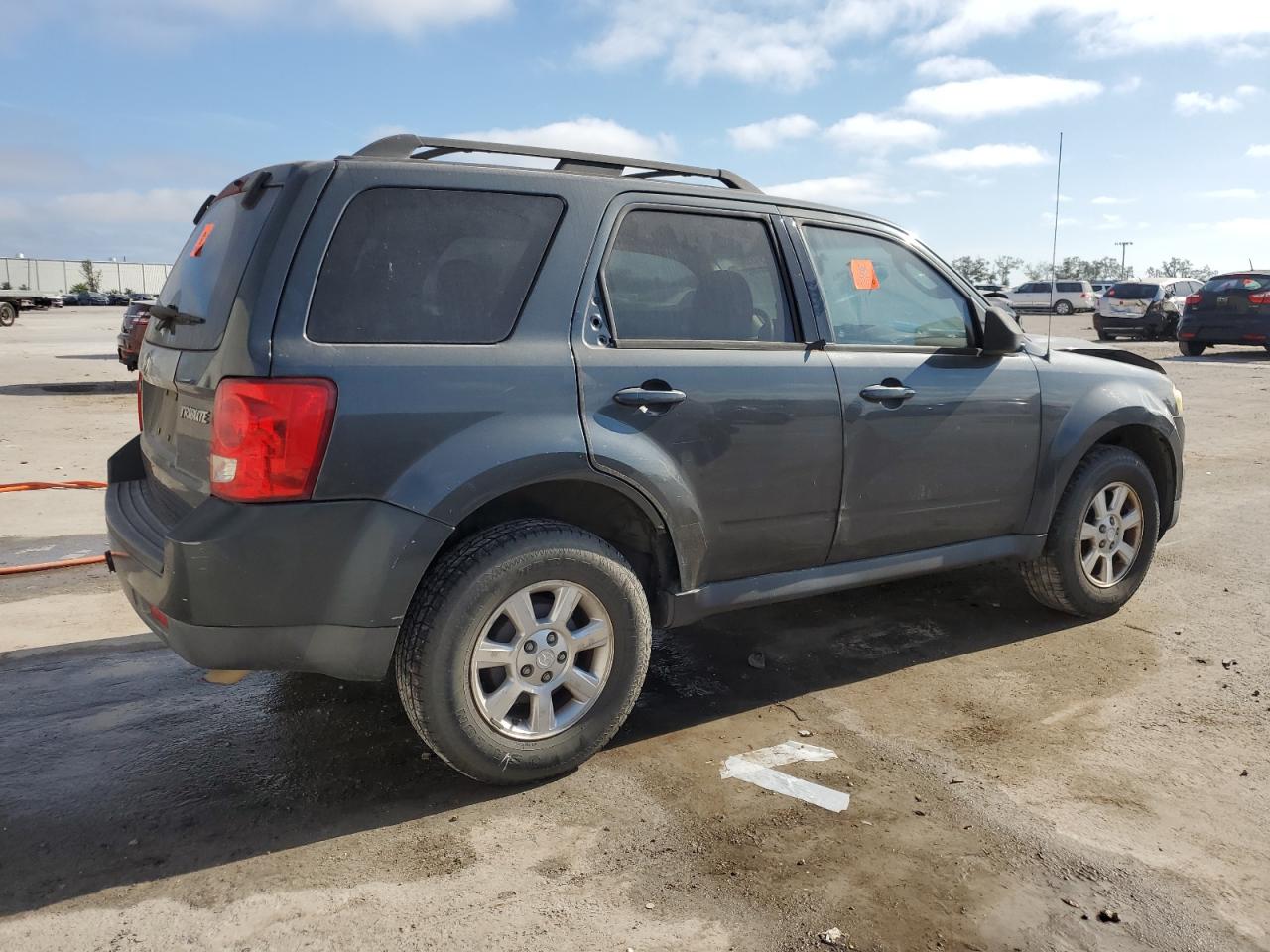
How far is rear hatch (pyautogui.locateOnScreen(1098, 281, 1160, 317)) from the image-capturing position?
2661 centimetres

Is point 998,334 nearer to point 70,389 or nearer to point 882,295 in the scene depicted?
point 882,295

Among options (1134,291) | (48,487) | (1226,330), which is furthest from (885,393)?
(1134,291)

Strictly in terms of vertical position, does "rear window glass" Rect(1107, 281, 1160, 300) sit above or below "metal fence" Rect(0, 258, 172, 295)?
below

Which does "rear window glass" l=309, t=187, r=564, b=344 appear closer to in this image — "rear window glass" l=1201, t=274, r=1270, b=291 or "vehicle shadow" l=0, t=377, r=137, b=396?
"vehicle shadow" l=0, t=377, r=137, b=396

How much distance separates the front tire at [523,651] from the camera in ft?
9.87

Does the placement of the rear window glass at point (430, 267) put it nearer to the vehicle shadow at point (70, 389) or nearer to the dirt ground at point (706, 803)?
the dirt ground at point (706, 803)

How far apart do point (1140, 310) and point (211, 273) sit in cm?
2771

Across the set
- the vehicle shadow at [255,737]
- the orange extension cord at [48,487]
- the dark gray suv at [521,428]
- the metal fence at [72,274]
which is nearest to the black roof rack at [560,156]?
the dark gray suv at [521,428]

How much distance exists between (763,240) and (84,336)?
31.9m

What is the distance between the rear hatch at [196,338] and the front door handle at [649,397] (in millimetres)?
1146

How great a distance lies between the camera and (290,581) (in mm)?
2846

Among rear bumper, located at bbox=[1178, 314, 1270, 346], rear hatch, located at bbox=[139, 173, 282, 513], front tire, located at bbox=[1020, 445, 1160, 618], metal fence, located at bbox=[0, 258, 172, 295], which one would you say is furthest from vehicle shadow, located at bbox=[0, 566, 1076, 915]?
metal fence, located at bbox=[0, 258, 172, 295]

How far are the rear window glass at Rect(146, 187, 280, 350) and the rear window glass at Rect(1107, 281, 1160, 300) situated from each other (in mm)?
27450

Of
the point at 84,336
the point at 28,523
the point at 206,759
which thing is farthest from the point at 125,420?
the point at 84,336
